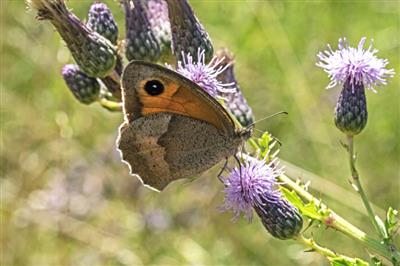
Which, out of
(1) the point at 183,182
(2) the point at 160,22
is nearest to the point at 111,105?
(2) the point at 160,22

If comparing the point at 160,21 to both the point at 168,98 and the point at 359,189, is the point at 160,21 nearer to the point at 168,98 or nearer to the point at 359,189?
the point at 168,98

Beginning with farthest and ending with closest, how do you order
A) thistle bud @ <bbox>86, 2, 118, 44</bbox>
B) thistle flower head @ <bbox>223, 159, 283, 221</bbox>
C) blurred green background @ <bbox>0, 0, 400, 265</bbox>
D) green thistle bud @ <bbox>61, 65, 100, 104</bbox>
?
blurred green background @ <bbox>0, 0, 400, 265</bbox> < green thistle bud @ <bbox>61, 65, 100, 104</bbox> < thistle bud @ <bbox>86, 2, 118, 44</bbox> < thistle flower head @ <bbox>223, 159, 283, 221</bbox>

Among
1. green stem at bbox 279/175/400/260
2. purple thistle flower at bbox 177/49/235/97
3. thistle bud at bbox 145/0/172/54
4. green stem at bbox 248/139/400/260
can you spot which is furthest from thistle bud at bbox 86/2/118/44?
green stem at bbox 279/175/400/260

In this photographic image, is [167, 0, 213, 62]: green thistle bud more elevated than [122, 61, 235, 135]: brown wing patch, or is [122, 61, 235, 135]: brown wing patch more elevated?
[167, 0, 213, 62]: green thistle bud

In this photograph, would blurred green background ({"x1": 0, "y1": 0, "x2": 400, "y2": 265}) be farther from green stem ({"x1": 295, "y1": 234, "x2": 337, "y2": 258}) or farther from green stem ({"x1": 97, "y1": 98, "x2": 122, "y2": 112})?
green stem ({"x1": 295, "y1": 234, "x2": 337, "y2": 258})

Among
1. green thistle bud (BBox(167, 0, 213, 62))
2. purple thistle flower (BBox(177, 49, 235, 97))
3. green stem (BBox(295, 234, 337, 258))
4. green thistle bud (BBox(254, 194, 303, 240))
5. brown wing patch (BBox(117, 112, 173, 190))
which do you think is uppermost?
Answer: green thistle bud (BBox(167, 0, 213, 62))

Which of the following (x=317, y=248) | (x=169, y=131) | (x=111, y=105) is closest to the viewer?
(x=317, y=248)
